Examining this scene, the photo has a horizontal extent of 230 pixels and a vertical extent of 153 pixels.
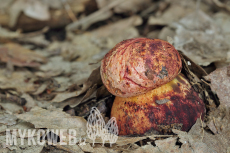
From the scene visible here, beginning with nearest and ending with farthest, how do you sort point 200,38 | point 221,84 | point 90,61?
point 221,84 < point 200,38 < point 90,61

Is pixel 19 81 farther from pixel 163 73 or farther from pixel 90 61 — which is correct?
pixel 163 73

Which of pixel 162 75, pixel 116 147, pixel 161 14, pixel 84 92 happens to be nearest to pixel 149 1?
pixel 161 14

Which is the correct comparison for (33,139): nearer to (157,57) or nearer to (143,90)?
(143,90)

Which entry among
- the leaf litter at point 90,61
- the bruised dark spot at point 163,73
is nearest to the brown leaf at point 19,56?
the leaf litter at point 90,61

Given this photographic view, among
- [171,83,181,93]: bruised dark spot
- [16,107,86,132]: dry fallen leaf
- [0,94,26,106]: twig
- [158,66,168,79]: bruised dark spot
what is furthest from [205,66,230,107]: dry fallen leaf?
A: [0,94,26,106]: twig

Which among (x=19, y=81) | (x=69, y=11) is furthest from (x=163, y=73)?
(x=69, y=11)

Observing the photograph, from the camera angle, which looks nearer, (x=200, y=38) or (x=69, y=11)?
(x=200, y=38)

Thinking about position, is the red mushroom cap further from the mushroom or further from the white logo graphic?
the white logo graphic
